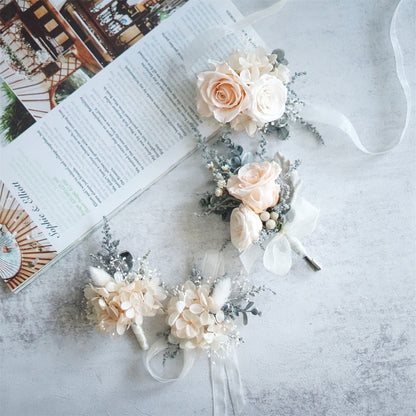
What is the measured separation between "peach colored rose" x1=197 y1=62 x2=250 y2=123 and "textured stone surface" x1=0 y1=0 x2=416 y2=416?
14 cm

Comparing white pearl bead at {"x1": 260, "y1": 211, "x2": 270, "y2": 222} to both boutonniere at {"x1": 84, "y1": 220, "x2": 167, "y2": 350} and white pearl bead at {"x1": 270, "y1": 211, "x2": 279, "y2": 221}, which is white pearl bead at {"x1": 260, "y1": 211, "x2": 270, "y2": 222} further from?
boutonniere at {"x1": 84, "y1": 220, "x2": 167, "y2": 350}

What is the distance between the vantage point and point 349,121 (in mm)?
1124

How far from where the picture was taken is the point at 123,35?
108 cm

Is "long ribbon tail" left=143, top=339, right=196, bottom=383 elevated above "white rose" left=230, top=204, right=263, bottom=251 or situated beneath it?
situated beneath

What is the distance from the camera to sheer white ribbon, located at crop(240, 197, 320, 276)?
104 cm

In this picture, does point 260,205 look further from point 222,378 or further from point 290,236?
point 222,378

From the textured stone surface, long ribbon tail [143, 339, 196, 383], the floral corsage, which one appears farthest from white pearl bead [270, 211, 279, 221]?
long ribbon tail [143, 339, 196, 383]

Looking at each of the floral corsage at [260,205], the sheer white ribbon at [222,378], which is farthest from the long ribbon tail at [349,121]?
the sheer white ribbon at [222,378]

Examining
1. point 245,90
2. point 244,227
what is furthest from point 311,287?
point 245,90

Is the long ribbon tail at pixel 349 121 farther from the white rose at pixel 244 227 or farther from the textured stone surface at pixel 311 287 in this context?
the white rose at pixel 244 227

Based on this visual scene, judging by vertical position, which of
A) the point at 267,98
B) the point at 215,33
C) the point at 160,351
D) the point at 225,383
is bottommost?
the point at 225,383

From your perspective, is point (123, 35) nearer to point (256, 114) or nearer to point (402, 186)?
point (256, 114)

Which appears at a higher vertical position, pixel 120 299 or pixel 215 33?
pixel 215 33

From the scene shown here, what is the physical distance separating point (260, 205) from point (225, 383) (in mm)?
449
